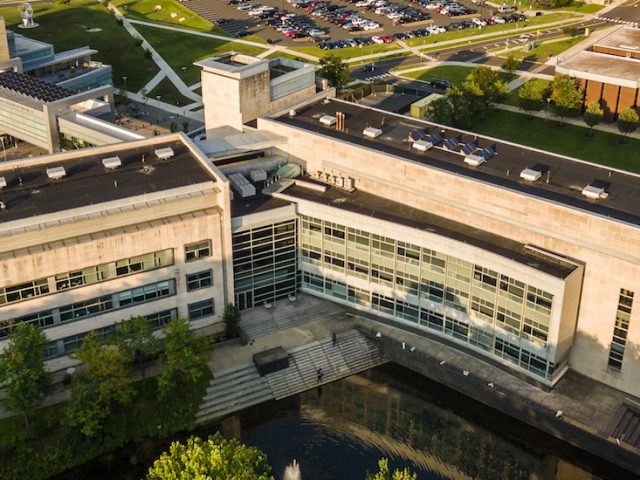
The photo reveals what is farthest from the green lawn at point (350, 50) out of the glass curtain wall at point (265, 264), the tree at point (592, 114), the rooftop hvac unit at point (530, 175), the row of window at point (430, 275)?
the rooftop hvac unit at point (530, 175)

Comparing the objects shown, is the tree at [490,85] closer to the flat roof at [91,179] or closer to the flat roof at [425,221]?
the flat roof at [425,221]

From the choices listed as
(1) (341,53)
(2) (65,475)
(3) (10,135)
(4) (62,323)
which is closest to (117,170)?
(4) (62,323)

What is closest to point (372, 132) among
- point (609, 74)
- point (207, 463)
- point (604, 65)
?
point (207, 463)

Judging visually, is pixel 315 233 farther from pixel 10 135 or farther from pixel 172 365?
pixel 10 135

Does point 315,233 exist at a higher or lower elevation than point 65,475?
higher

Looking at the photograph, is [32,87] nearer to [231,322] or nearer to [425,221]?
[231,322]
